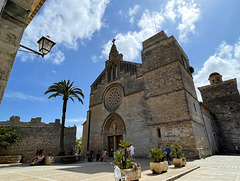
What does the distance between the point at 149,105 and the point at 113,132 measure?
6.14m

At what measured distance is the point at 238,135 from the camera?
71.1 ft

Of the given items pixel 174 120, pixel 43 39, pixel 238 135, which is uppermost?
pixel 43 39

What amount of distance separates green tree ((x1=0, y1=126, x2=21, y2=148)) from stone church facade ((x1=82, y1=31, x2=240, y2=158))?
332 inches

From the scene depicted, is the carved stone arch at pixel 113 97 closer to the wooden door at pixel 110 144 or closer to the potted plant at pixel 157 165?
the wooden door at pixel 110 144

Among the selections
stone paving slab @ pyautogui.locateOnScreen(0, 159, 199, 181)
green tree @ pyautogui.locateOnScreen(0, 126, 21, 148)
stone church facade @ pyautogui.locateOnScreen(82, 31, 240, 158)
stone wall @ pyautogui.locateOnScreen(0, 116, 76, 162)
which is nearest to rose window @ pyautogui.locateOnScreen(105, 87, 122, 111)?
stone church facade @ pyautogui.locateOnScreen(82, 31, 240, 158)

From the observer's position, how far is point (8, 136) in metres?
16.3

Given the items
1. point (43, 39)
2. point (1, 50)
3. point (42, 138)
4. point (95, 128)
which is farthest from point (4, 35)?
point (42, 138)

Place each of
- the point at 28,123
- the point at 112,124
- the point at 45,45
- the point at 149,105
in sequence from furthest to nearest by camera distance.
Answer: the point at 28,123 → the point at 112,124 → the point at 149,105 → the point at 45,45

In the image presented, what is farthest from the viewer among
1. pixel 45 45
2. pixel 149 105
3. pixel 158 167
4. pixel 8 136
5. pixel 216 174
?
pixel 8 136

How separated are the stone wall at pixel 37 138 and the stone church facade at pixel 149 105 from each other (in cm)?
424

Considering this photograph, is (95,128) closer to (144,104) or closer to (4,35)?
(144,104)

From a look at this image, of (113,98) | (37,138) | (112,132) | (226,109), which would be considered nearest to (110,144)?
(112,132)

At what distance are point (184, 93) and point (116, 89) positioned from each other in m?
8.99

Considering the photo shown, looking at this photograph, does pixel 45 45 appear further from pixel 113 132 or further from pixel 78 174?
pixel 113 132
